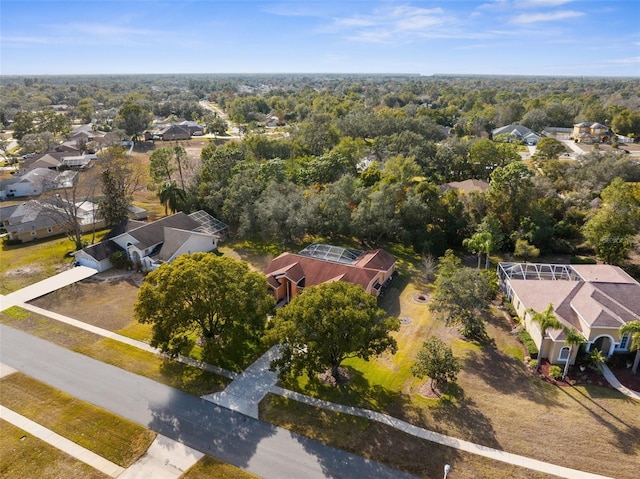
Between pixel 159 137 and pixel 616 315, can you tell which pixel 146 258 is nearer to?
pixel 616 315

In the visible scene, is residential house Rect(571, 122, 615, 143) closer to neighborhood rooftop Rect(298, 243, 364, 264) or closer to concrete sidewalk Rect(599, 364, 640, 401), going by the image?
neighborhood rooftop Rect(298, 243, 364, 264)

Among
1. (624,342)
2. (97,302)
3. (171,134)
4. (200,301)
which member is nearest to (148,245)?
(97,302)

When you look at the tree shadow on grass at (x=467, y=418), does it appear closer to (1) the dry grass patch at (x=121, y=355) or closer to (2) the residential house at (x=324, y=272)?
(2) the residential house at (x=324, y=272)

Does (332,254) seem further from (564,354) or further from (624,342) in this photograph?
(624,342)

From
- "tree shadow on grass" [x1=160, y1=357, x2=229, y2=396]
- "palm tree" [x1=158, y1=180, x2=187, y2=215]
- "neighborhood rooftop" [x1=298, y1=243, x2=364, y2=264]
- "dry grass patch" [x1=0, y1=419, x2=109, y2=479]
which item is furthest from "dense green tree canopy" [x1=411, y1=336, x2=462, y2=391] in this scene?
"palm tree" [x1=158, y1=180, x2=187, y2=215]

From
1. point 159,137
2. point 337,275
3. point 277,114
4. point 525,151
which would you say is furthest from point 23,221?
point 277,114

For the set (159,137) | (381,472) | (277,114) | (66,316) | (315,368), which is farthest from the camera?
(277,114)
